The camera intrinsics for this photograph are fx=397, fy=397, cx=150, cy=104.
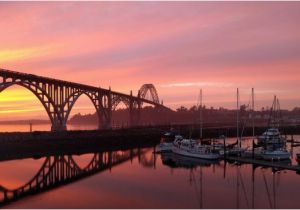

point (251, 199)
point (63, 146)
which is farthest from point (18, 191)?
point (63, 146)

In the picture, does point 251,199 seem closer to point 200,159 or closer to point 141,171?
point 141,171

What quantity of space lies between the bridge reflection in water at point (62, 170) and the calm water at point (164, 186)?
0.45m

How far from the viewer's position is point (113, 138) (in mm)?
73250

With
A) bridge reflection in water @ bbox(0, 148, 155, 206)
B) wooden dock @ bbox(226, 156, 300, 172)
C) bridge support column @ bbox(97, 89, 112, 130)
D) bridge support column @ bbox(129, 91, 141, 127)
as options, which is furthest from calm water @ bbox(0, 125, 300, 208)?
bridge support column @ bbox(129, 91, 141, 127)

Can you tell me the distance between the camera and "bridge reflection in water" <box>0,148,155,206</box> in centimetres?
3173

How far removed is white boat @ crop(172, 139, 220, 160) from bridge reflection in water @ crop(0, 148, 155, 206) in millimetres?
4908

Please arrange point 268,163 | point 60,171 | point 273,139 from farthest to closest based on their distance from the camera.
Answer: point 273,139
point 60,171
point 268,163

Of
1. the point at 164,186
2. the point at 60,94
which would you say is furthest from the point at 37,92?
the point at 164,186

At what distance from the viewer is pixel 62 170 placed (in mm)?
42125

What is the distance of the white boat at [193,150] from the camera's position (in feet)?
156

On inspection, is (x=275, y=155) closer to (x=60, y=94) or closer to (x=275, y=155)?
(x=275, y=155)

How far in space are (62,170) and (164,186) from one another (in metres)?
14.1

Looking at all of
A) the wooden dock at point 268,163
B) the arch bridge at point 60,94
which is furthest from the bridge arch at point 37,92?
the wooden dock at point 268,163

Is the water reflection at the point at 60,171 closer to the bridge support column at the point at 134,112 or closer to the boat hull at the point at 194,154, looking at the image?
the boat hull at the point at 194,154
